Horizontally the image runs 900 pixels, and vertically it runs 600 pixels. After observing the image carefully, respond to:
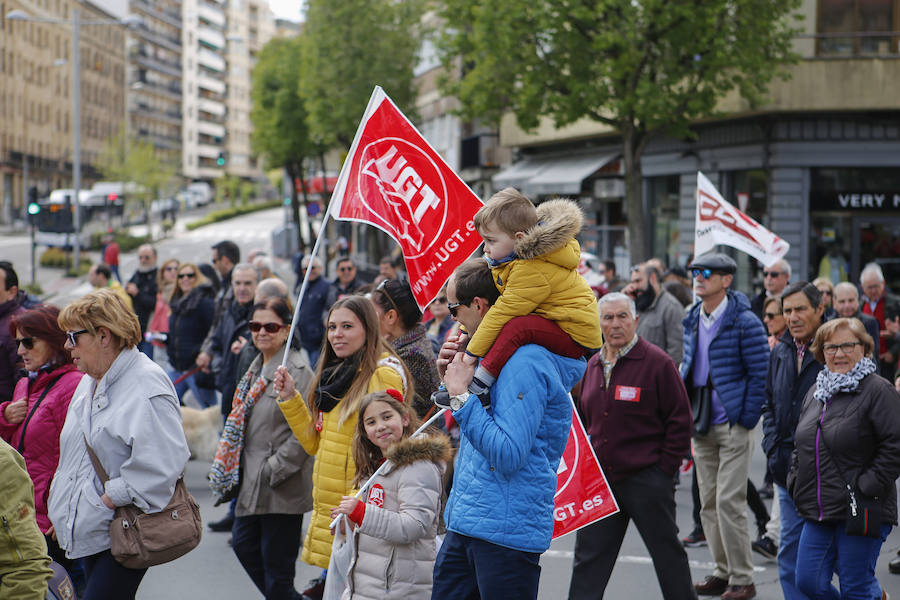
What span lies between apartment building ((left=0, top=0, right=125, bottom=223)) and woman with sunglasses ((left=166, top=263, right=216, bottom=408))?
65767mm

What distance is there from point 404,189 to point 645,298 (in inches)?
199

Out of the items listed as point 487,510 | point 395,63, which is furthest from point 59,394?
point 395,63

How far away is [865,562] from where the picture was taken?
5.63 meters

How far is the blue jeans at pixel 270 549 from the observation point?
5.93m

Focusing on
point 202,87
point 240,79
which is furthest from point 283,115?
point 240,79

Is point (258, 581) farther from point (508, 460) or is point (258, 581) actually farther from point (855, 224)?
point (855, 224)

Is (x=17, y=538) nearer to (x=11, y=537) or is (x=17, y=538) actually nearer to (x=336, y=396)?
(x=11, y=537)

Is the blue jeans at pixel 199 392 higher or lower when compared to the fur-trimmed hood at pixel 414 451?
lower

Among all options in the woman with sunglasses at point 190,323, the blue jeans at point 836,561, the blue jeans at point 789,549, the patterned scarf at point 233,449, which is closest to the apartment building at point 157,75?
the woman with sunglasses at point 190,323

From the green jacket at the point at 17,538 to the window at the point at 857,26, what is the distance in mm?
22609

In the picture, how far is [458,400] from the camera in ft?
13.0

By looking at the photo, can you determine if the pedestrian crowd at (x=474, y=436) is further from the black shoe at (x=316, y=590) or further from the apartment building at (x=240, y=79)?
the apartment building at (x=240, y=79)

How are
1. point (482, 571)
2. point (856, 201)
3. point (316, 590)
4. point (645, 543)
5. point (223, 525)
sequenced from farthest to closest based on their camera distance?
point (856, 201) → point (223, 525) → point (316, 590) → point (645, 543) → point (482, 571)

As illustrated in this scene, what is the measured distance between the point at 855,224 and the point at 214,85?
129726 mm
